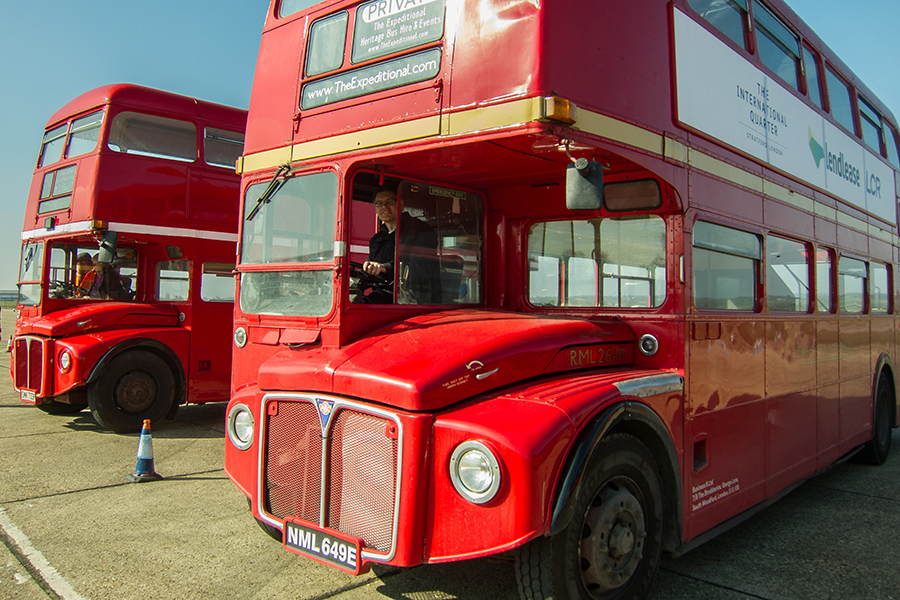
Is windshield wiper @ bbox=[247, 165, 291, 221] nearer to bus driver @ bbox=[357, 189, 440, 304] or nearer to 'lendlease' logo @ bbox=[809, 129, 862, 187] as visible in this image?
bus driver @ bbox=[357, 189, 440, 304]

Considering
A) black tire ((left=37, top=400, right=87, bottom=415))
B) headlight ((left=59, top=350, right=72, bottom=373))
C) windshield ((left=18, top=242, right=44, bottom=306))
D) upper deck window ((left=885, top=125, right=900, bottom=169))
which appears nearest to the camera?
headlight ((left=59, top=350, right=72, bottom=373))

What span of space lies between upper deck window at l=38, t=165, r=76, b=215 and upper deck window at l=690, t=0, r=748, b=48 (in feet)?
25.9

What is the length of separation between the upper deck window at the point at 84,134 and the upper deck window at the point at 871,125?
30.9ft

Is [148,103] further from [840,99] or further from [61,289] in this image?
[840,99]

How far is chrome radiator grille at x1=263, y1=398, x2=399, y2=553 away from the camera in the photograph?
9.50ft

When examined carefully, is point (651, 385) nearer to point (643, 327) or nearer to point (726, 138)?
point (643, 327)

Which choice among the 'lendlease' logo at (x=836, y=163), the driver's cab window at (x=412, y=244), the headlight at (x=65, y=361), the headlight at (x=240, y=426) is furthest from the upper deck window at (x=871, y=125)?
the headlight at (x=65, y=361)

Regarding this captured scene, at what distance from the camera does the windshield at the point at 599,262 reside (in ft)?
13.0

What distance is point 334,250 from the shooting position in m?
3.62

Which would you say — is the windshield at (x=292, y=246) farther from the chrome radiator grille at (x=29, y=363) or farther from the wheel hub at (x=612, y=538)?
the chrome radiator grille at (x=29, y=363)

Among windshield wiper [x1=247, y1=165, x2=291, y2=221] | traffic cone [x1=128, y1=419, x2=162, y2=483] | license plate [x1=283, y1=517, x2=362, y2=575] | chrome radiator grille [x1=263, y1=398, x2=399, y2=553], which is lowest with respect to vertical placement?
traffic cone [x1=128, y1=419, x2=162, y2=483]

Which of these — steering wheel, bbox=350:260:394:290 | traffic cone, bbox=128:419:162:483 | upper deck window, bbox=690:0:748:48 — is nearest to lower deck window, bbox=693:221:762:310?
upper deck window, bbox=690:0:748:48

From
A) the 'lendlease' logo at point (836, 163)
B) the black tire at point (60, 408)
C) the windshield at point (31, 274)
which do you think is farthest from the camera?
the black tire at point (60, 408)

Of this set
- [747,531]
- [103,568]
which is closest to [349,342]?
[103,568]
